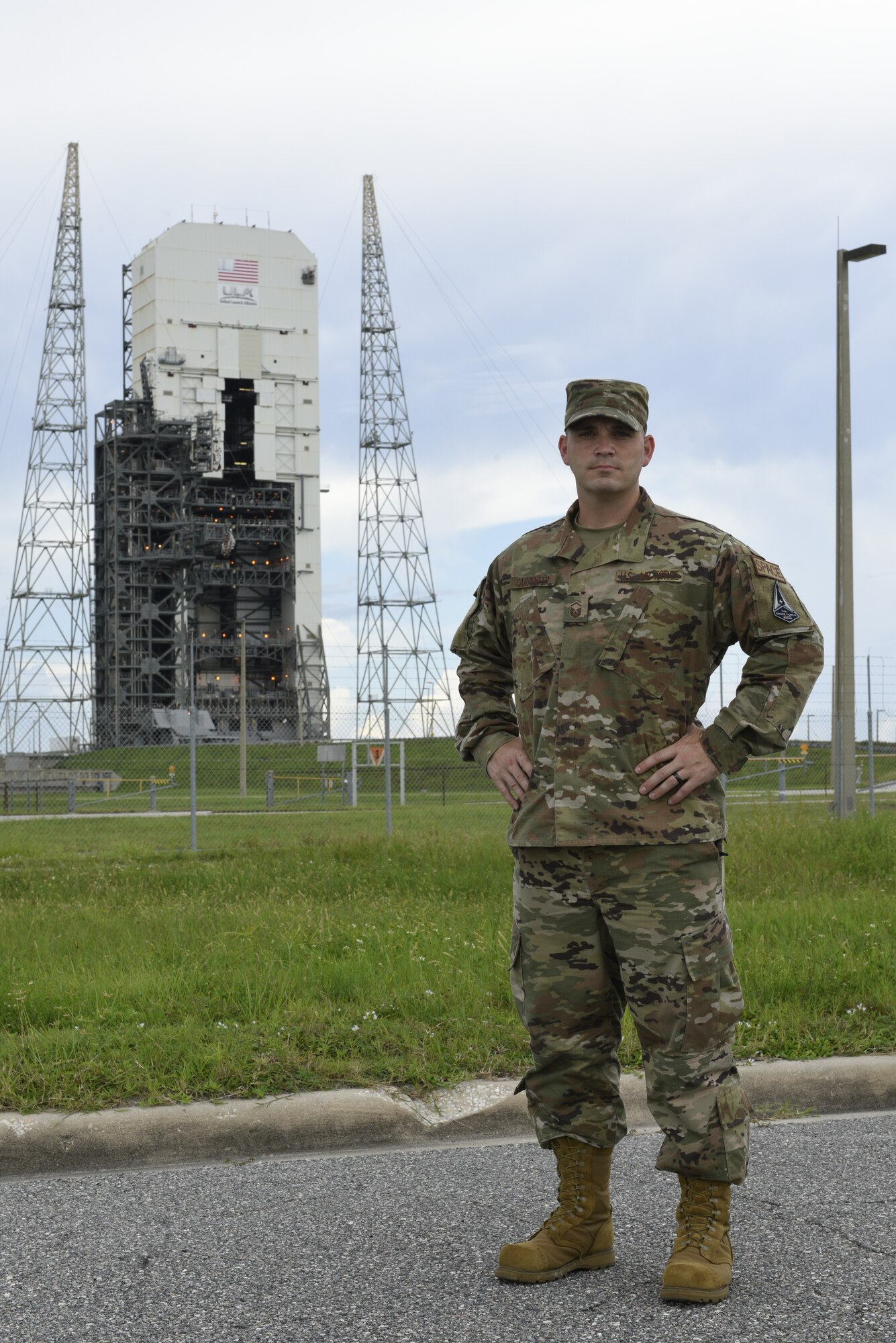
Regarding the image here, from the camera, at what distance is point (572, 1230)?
3.21m

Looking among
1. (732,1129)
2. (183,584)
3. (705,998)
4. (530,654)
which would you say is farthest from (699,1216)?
(183,584)

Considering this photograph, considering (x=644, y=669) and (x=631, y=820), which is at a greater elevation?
(x=644, y=669)

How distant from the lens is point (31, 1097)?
14.5 ft

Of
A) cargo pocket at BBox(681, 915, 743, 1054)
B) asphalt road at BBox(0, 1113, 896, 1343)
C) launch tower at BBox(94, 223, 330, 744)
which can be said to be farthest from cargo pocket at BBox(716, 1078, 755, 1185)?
launch tower at BBox(94, 223, 330, 744)

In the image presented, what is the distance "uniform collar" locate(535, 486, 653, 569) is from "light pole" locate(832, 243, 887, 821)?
11.6 m

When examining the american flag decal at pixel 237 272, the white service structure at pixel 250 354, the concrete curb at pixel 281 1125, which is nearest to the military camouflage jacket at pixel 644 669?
the concrete curb at pixel 281 1125

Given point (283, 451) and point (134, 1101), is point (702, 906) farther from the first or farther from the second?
point (283, 451)

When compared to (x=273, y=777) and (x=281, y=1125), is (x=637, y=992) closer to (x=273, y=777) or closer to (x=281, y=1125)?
(x=281, y=1125)

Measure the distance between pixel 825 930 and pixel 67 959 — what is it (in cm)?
373

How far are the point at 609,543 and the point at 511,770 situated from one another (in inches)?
24.9

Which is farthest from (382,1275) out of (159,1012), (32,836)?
(32,836)

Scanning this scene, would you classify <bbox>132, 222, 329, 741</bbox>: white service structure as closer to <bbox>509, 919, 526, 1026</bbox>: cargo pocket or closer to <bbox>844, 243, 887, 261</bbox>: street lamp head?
<bbox>844, 243, 887, 261</bbox>: street lamp head

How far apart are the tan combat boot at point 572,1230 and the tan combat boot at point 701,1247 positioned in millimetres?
192

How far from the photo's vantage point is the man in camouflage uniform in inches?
122
